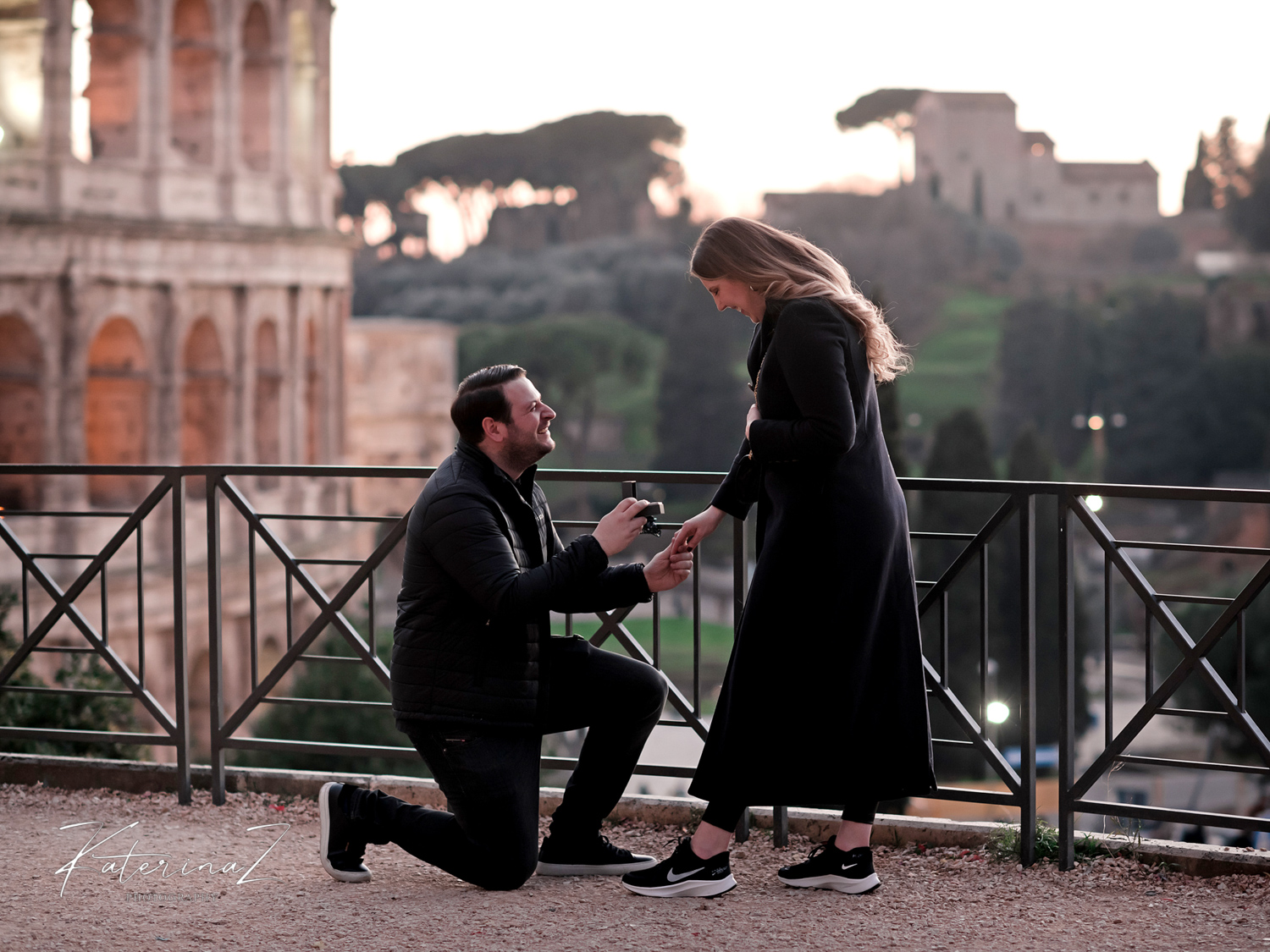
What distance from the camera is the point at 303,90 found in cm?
3048

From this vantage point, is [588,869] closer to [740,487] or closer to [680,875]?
[680,875]

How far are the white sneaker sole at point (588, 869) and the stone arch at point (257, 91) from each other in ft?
89.4

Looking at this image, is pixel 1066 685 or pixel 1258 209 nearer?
pixel 1066 685

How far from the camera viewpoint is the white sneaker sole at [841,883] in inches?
149

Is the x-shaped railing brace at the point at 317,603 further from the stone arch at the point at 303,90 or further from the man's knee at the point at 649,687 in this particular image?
the stone arch at the point at 303,90

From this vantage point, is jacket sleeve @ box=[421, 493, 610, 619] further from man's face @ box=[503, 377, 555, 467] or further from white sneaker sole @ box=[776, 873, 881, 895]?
white sneaker sole @ box=[776, 873, 881, 895]

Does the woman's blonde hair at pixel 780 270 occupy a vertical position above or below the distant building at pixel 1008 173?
below

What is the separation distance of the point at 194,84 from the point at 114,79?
1.74 meters

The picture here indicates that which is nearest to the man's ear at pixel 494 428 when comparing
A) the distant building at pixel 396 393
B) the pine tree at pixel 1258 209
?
the distant building at pixel 396 393

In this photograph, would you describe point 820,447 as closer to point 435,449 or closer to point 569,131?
point 435,449

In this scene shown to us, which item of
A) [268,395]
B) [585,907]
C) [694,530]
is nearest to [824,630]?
[694,530]

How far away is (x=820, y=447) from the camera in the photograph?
3.45 metres

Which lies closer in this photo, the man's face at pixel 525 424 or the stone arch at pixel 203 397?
the man's face at pixel 525 424

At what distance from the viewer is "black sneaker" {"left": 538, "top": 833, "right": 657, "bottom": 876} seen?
3.93 meters
